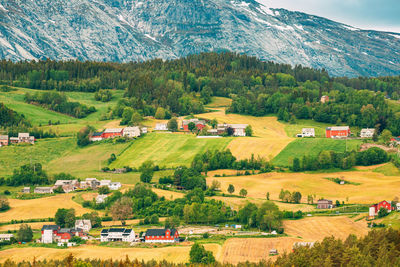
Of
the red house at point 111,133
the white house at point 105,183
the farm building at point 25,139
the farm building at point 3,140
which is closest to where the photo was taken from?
the white house at point 105,183

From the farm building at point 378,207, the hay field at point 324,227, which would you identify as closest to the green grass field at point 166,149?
the hay field at point 324,227

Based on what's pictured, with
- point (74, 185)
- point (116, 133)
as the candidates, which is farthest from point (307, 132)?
point (74, 185)

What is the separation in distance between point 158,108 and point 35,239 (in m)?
82.7

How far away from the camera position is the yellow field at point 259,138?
119375 millimetres

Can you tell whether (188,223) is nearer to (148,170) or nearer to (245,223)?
(245,223)

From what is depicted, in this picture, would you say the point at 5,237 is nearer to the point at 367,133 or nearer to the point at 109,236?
the point at 109,236

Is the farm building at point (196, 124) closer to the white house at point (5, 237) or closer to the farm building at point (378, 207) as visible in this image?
the farm building at point (378, 207)

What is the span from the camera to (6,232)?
267 feet

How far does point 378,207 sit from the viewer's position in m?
79.9

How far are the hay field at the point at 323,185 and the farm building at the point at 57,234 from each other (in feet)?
89.4

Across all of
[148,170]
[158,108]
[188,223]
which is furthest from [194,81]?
[188,223]

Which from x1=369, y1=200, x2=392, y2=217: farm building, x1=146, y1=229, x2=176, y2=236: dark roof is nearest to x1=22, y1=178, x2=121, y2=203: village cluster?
x1=146, y1=229, x2=176, y2=236: dark roof

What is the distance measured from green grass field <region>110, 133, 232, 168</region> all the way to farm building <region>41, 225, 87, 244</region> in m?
38.0

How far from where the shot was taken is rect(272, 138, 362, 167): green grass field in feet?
376
